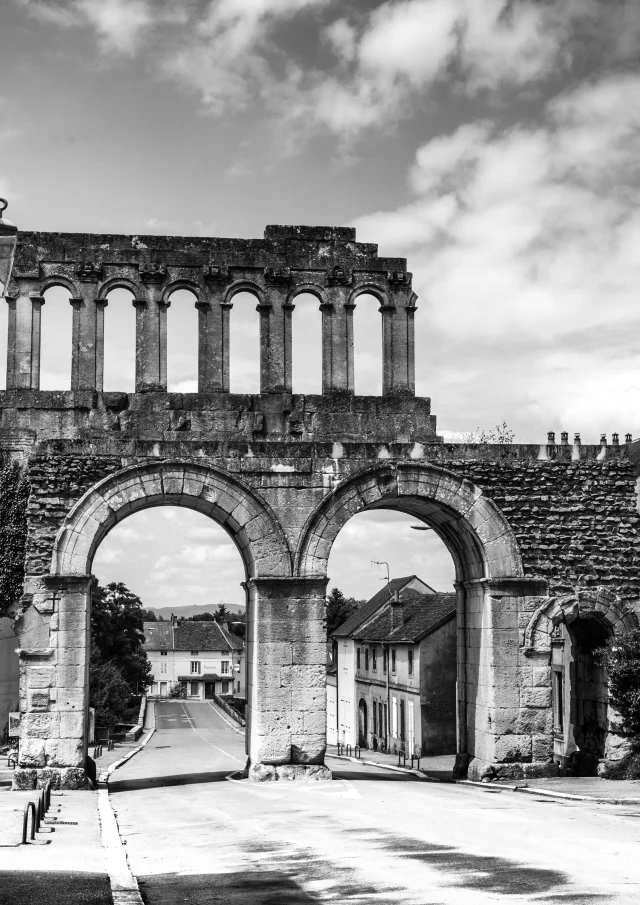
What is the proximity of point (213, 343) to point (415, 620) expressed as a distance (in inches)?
952

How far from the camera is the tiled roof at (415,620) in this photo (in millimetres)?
41094

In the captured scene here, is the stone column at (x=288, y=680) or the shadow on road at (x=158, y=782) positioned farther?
the shadow on road at (x=158, y=782)

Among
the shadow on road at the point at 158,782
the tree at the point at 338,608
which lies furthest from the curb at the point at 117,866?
the tree at the point at 338,608

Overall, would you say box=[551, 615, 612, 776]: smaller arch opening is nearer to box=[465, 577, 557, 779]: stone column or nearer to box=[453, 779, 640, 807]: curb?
box=[465, 577, 557, 779]: stone column

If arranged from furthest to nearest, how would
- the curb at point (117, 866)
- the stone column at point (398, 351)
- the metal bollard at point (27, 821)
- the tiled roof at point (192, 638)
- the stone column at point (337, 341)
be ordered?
the tiled roof at point (192, 638) < the stone column at point (398, 351) < the stone column at point (337, 341) < the metal bollard at point (27, 821) < the curb at point (117, 866)

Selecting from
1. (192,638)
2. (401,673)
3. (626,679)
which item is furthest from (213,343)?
(192,638)

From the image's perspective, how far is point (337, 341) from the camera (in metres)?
23.0

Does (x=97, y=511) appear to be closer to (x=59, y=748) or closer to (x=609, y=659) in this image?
(x=59, y=748)

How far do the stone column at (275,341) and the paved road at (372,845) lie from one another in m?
7.88

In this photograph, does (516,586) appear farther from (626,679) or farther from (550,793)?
(550,793)

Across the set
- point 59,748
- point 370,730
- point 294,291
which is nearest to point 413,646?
point 370,730

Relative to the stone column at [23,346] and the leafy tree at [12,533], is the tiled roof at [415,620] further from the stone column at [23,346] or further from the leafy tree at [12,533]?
the leafy tree at [12,533]

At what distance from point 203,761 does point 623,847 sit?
24.9m

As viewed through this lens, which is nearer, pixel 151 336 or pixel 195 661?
pixel 151 336
